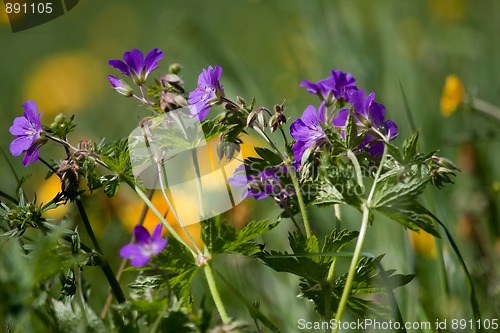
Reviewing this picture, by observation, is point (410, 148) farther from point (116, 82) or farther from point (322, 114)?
point (116, 82)

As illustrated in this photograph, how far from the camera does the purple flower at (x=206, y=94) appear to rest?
101 cm

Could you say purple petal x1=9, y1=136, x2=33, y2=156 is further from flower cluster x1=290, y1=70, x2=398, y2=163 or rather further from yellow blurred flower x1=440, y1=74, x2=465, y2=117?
yellow blurred flower x1=440, y1=74, x2=465, y2=117

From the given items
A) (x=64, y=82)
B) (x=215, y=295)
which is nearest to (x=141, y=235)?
(x=215, y=295)

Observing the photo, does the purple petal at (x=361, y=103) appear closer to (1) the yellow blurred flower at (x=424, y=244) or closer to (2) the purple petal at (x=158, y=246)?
(2) the purple petal at (x=158, y=246)

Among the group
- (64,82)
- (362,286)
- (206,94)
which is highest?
(64,82)

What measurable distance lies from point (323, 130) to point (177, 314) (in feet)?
1.03

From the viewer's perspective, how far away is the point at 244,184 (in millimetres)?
1072

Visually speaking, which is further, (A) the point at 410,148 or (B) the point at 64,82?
(B) the point at 64,82

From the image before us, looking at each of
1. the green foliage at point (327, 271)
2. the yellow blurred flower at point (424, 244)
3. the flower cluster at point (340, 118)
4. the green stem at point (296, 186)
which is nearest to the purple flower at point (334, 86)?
the flower cluster at point (340, 118)

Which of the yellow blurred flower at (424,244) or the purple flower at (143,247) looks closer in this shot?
the purple flower at (143,247)

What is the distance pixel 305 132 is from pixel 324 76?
50.8 inches

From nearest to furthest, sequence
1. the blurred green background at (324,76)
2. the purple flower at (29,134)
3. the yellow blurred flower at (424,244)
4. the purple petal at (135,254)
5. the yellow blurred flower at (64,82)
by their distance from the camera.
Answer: the purple petal at (135,254) → the purple flower at (29,134) → the blurred green background at (324,76) → the yellow blurred flower at (424,244) → the yellow blurred flower at (64,82)

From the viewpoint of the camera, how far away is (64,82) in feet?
11.5

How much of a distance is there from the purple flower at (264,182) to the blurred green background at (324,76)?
0.19m
